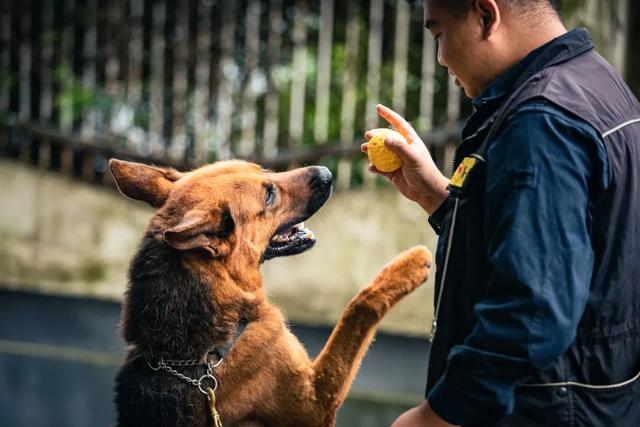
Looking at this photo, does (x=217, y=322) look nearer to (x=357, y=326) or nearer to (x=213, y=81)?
(x=357, y=326)

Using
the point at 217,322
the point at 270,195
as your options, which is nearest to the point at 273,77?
the point at 270,195

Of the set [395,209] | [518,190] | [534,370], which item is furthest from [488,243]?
[395,209]

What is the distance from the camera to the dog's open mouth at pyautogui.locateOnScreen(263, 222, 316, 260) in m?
3.73

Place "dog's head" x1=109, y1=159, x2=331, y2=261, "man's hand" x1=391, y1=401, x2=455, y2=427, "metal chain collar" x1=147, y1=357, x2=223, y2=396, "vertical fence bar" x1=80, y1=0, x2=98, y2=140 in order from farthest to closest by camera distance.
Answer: "vertical fence bar" x1=80, y1=0, x2=98, y2=140
"dog's head" x1=109, y1=159, x2=331, y2=261
"metal chain collar" x1=147, y1=357, x2=223, y2=396
"man's hand" x1=391, y1=401, x2=455, y2=427

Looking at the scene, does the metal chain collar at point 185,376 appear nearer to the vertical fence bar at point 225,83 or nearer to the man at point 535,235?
the man at point 535,235

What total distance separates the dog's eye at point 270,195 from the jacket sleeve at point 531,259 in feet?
5.89

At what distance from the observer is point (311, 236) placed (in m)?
3.78

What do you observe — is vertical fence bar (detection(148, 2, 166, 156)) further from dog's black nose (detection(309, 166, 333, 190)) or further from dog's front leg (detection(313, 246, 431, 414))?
dog's front leg (detection(313, 246, 431, 414))

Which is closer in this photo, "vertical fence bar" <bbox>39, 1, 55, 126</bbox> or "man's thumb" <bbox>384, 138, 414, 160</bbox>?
"man's thumb" <bbox>384, 138, 414, 160</bbox>

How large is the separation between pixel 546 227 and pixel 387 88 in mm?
5031

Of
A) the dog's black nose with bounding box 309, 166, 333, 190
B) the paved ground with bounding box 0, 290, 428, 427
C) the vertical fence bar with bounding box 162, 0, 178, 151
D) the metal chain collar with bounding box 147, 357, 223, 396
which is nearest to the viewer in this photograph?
the metal chain collar with bounding box 147, 357, 223, 396

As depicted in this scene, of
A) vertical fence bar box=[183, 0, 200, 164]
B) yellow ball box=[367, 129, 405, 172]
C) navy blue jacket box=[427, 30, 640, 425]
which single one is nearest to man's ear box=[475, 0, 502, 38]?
navy blue jacket box=[427, 30, 640, 425]

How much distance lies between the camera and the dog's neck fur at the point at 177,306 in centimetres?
317

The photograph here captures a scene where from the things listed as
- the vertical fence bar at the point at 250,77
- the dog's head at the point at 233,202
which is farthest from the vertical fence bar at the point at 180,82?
the dog's head at the point at 233,202
